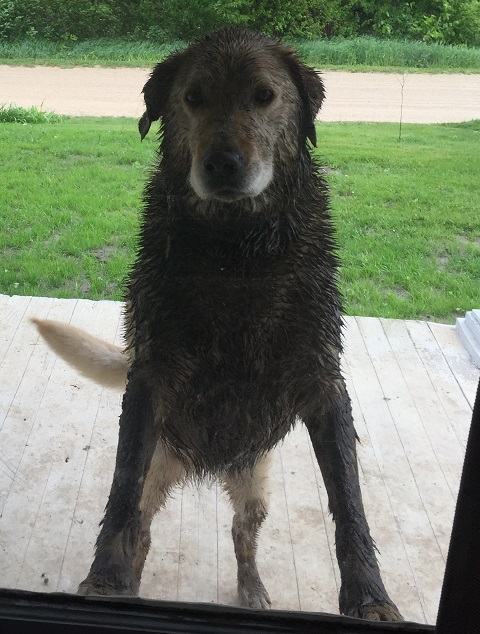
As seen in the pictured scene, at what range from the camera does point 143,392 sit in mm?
1271

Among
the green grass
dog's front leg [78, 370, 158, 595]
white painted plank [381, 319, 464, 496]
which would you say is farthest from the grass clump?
white painted plank [381, 319, 464, 496]

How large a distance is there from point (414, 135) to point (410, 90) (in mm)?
139

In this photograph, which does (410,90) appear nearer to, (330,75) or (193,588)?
(330,75)

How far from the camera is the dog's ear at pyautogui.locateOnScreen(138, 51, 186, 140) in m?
1.18

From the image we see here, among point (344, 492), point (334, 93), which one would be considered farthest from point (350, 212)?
point (344, 492)

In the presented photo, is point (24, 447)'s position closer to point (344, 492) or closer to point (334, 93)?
point (344, 492)

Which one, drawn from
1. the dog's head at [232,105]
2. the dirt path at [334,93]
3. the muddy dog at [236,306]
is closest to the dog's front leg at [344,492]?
the muddy dog at [236,306]

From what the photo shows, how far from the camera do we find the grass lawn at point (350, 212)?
4.66 feet

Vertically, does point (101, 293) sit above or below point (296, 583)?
above

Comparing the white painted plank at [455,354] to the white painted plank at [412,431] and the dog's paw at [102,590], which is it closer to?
the white painted plank at [412,431]

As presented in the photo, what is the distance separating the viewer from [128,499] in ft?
4.15

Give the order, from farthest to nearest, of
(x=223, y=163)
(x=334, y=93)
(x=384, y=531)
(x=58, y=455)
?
(x=58, y=455)
(x=384, y=531)
(x=334, y=93)
(x=223, y=163)

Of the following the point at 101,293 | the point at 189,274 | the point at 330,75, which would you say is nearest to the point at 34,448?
the point at 101,293

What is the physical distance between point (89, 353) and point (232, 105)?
67cm
